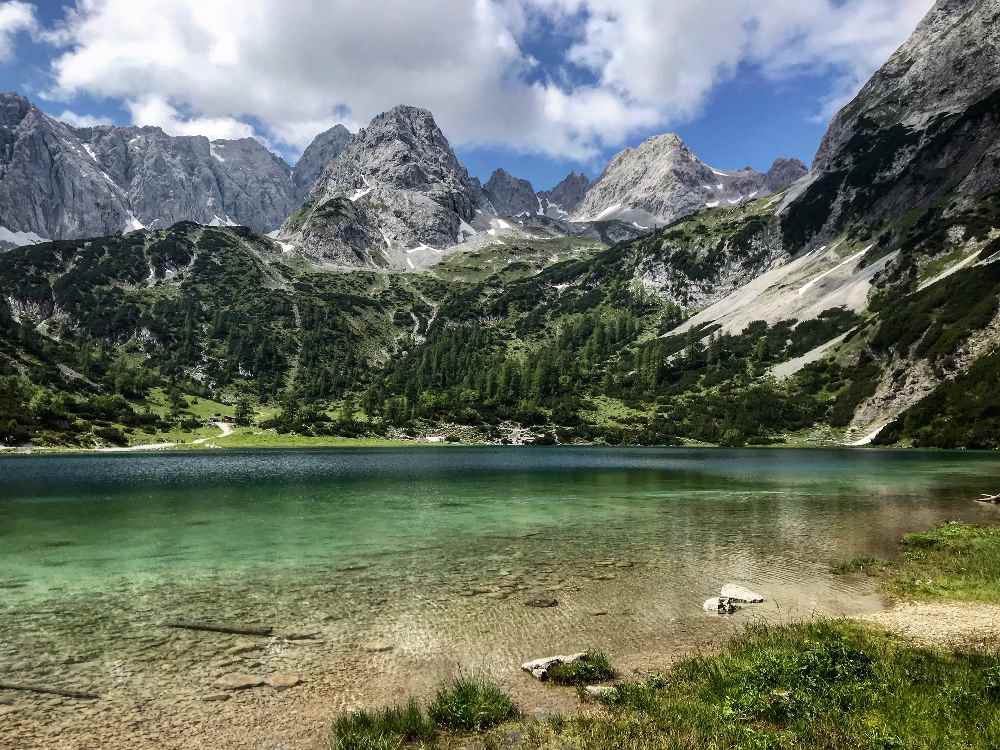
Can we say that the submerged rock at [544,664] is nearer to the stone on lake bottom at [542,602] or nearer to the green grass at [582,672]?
the green grass at [582,672]

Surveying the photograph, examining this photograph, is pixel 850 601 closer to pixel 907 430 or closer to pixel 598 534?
pixel 598 534

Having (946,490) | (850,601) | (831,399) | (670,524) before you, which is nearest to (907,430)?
(831,399)

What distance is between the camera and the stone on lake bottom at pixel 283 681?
15336mm

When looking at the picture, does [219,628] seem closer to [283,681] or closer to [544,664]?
[283,681]

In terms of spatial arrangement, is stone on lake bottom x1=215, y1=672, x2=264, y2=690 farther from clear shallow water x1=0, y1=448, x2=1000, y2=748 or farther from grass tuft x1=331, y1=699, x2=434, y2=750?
grass tuft x1=331, y1=699, x2=434, y2=750

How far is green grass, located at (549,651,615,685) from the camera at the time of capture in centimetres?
1526

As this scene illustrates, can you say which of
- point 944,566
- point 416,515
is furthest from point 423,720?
point 416,515

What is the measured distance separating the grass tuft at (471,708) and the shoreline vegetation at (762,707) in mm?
31

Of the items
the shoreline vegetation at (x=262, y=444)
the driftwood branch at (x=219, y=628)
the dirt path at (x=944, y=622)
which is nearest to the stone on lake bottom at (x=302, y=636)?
the driftwood branch at (x=219, y=628)

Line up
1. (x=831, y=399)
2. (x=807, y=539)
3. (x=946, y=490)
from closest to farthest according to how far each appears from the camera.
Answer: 1. (x=807, y=539)
2. (x=946, y=490)
3. (x=831, y=399)

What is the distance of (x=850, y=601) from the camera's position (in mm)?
22328

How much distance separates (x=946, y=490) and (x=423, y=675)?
60851mm

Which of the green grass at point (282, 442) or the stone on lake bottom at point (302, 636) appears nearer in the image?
the stone on lake bottom at point (302, 636)

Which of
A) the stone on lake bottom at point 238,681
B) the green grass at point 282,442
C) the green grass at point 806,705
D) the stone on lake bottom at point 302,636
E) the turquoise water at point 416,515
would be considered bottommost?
the green grass at point 282,442
